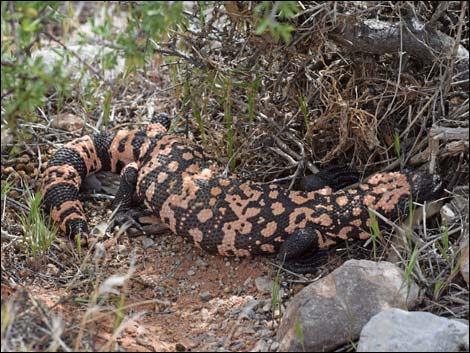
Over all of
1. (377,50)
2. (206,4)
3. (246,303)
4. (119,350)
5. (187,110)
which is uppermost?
(206,4)

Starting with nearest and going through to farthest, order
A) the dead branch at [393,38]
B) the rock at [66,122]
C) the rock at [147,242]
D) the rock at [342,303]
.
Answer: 1. the rock at [342,303]
2. the dead branch at [393,38]
3. the rock at [147,242]
4. the rock at [66,122]

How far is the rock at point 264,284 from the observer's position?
3339mm

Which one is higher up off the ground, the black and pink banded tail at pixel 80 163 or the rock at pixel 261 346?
the black and pink banded tail at pixel 80 163

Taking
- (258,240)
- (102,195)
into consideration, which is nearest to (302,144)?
(258,240)

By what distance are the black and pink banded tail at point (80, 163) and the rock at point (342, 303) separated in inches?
55.1

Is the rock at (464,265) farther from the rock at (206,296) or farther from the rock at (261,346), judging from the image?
the rock at (206,296)

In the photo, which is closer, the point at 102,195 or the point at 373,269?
the point at 373,269

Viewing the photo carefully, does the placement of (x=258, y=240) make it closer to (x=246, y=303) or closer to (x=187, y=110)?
(x=246, y=303)

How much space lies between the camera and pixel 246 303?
321cm

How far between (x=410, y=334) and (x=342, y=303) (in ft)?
1.11

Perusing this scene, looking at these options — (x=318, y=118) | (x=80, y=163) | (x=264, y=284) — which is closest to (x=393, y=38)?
(x=318, y=118)

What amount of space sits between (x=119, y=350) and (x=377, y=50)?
1792mm

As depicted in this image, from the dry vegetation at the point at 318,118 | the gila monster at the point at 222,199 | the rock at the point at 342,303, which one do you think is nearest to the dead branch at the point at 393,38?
the dry vegetation at the point at 318,118

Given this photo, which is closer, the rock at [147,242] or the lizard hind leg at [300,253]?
the lizard hind leg at [300,253]
